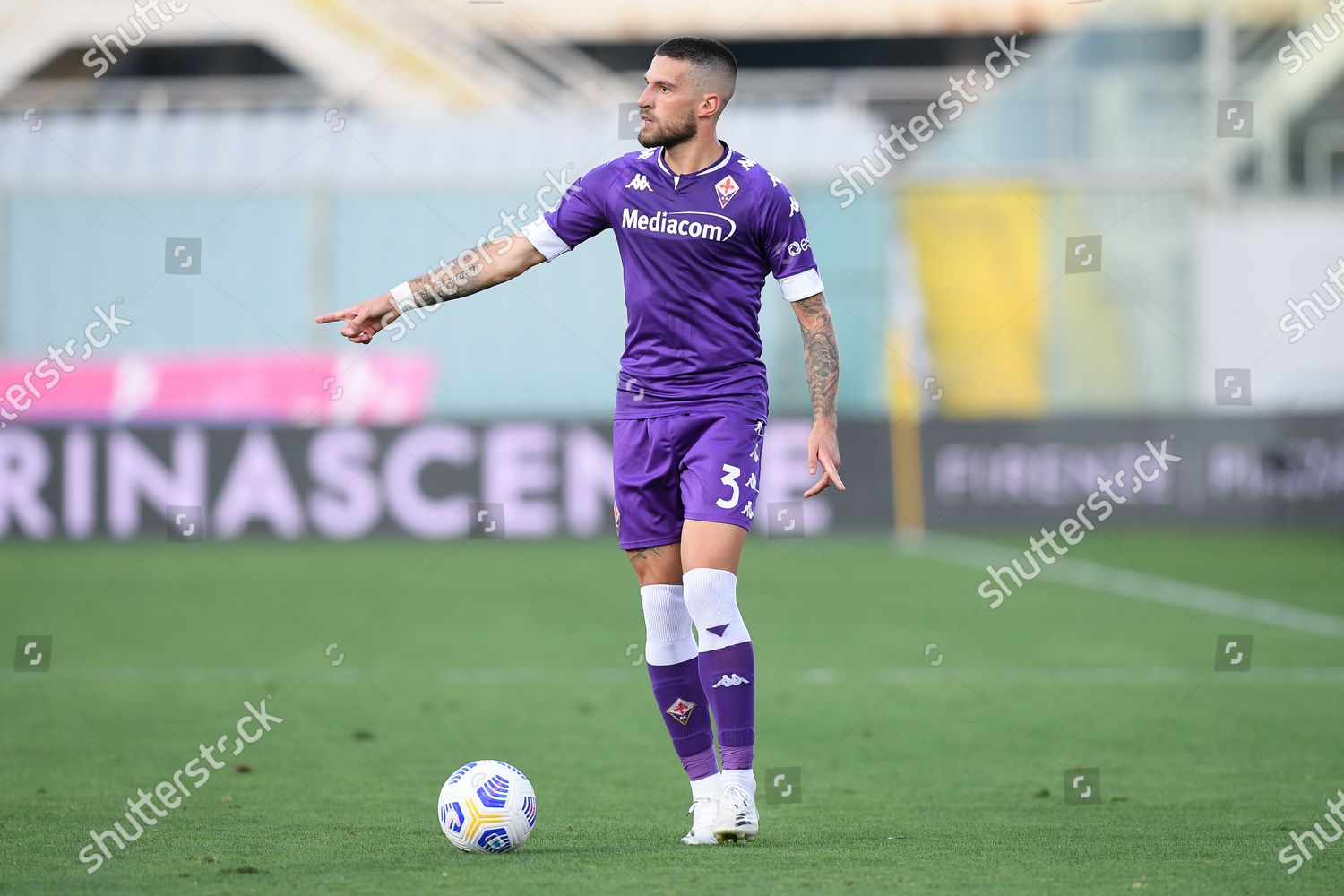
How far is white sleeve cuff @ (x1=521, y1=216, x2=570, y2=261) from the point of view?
5.46 meters

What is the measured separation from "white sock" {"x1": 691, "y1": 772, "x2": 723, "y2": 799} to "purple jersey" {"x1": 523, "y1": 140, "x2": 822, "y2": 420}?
3.65 ft

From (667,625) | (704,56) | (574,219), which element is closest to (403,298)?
(574,219)

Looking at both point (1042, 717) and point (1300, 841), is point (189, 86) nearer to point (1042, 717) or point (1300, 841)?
point (1042, 717)

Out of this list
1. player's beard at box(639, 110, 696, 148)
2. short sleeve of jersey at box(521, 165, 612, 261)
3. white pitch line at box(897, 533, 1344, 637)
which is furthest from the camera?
white pitch line at box(897, 533, 1344, 637)

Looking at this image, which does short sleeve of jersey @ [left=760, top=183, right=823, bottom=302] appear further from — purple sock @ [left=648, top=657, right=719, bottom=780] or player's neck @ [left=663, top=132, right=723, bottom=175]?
purple sock @ [left=648, top=657, right=719, bottom=780]

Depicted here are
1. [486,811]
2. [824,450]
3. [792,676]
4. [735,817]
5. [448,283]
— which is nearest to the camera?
[486,811]

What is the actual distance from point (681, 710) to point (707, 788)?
0.82 feet

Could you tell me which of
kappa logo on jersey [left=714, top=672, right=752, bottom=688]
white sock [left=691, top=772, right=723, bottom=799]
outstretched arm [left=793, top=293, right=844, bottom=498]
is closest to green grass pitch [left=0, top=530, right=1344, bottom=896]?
white sock [left=691, top=772, right=723, bottom=799]

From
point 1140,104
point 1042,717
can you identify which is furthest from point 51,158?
point 1042,717

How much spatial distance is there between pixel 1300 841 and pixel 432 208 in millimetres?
18117

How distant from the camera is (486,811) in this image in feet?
16.3

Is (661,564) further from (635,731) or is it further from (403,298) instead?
(635,731)

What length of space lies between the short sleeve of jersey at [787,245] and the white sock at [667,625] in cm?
98

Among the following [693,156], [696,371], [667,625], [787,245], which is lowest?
[667,625]
